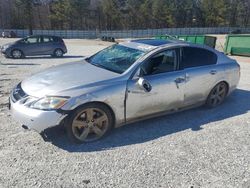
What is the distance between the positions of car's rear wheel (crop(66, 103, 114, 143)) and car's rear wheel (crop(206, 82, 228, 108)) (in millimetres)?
2407

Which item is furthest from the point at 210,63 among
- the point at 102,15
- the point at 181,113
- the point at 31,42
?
the point at 102,15

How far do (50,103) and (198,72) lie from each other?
2.82 metres

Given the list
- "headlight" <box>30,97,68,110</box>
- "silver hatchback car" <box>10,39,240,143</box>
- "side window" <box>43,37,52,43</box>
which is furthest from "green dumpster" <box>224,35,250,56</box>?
"headlight" <box>30,97,68,110</box>

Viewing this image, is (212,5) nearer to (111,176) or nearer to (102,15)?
(102,15)

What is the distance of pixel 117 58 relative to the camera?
4668 mm

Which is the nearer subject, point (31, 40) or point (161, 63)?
point (161, 63)

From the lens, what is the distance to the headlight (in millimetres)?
3549

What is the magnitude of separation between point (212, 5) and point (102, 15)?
3204 centimetres

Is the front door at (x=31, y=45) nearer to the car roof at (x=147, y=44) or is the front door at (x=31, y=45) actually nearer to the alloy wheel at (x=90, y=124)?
the car roof at (x=147, y=44)

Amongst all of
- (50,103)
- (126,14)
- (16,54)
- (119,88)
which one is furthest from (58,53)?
(126,14)

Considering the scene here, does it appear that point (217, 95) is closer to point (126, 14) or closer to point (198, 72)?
point (198, 72)

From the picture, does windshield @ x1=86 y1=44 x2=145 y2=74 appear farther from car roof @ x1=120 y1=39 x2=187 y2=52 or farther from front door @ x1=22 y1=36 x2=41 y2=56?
front door @ x1=22 y1=36 x2=41 y2=56

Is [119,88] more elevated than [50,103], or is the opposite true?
[119,88]

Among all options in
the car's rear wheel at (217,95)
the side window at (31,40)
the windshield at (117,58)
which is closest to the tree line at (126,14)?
the side window at (31,40)
